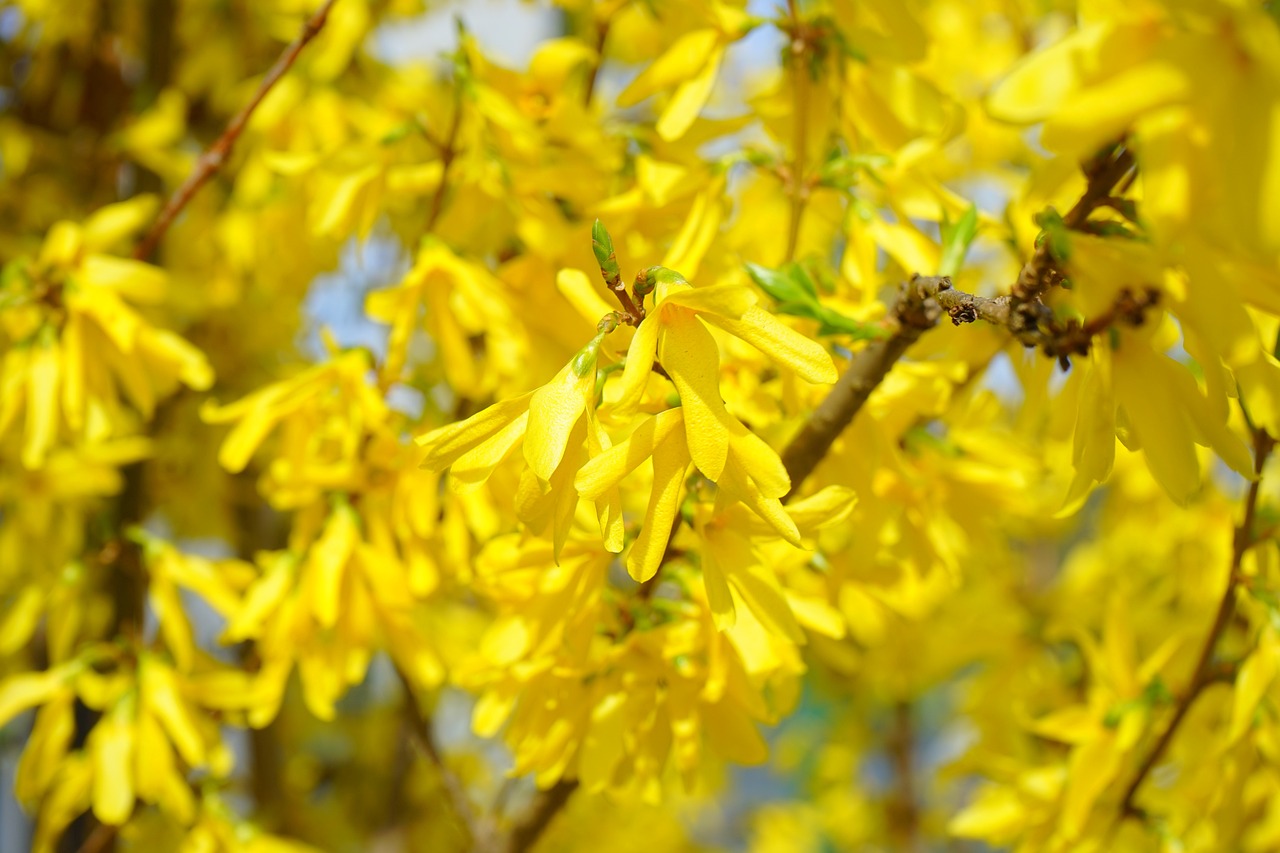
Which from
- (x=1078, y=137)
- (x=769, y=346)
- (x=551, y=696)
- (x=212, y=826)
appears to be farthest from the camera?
(x=212, y=826)

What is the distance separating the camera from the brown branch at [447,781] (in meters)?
1.25

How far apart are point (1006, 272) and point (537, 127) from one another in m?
1.34

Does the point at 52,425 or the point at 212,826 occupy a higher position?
the point at 52,425

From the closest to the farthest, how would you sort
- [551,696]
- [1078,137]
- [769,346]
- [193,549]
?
[1078,137]
[769,346]
[551,696]
[193,549]

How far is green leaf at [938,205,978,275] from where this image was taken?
0.93 meters

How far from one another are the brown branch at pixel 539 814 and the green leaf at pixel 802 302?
54 cm

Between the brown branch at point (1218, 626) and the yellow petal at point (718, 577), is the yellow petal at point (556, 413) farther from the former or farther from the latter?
the brown branch at point (1218, 626)

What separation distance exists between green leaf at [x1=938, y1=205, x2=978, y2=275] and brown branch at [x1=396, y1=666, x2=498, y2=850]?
2.58 feet

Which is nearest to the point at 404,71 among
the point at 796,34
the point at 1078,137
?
the point at 796,34

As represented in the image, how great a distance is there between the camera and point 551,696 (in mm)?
949

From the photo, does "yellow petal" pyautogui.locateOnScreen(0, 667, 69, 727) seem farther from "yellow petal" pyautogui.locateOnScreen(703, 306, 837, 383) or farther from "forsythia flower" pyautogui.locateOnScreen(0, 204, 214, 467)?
"yellow petal" pyautogui.locateOnScreen(703, 306, 837, 383)

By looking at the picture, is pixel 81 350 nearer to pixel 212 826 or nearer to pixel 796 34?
pixel 212 826

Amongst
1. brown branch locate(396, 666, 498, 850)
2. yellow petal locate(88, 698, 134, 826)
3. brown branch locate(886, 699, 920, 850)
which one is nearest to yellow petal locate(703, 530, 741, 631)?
brown branch locate(396, 666, 498, 850)

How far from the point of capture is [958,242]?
0.94 m
